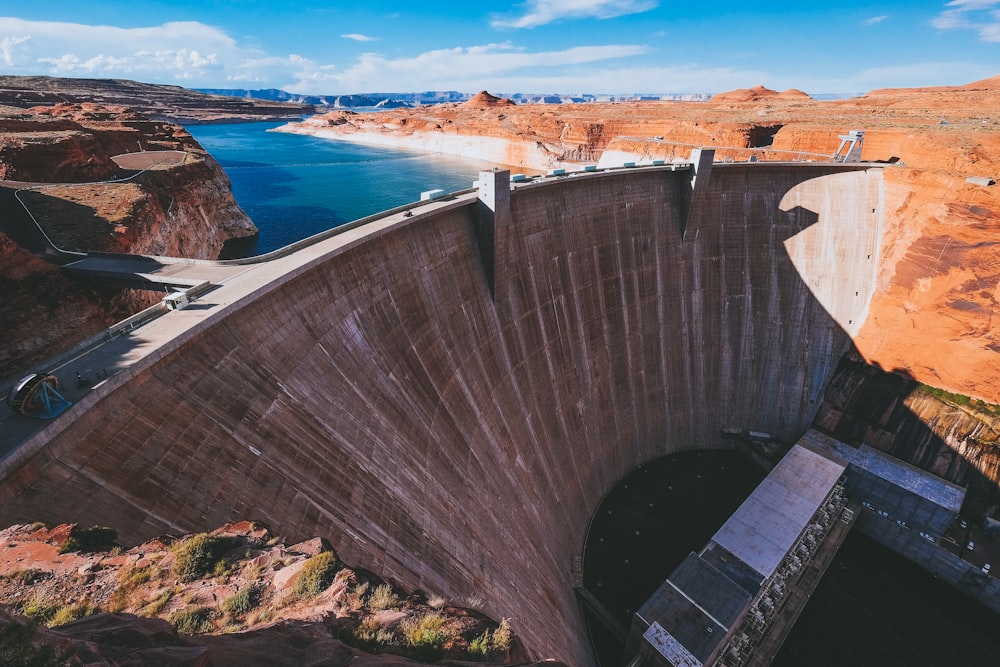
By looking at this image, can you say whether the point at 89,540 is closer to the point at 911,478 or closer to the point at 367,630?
the point at 367,630

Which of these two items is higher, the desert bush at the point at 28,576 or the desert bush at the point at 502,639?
the desert bush at the point at 28,576

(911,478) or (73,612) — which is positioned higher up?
(73,612)

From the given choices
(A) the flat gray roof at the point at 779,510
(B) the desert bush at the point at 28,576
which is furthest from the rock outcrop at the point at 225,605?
(A) the flat gray roof at the point at 779,510

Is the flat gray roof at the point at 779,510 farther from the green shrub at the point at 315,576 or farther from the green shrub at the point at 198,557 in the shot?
the green shrub at the point at 198,557

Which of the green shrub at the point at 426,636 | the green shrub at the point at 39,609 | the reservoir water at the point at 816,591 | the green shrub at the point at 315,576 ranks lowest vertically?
the reservoir water at the point at 816,591

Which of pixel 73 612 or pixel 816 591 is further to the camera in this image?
pixel 816 591

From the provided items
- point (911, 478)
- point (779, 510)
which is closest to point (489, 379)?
point (779, 510)
